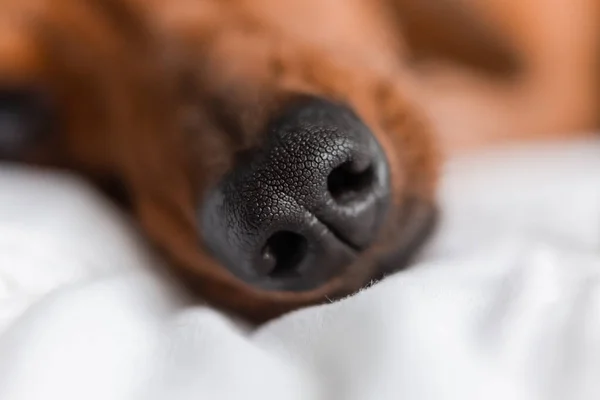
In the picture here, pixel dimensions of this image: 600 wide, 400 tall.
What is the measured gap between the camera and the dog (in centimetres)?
65

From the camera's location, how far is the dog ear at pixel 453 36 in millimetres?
1137

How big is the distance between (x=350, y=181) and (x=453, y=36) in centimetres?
58

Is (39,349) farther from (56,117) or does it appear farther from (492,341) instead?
(56,117)

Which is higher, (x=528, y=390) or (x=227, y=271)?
(x=528, y=390)

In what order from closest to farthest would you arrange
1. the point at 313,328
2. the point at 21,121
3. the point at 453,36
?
the point at 313,328 → the point at 21,121 → the point at 453,36

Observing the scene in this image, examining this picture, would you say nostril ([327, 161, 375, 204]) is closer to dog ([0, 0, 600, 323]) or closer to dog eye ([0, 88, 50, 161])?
dog ([0, 0, 600, 323])

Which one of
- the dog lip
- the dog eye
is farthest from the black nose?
the dog eye

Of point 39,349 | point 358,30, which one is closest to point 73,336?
point 39,349

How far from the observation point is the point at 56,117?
40.0 inches

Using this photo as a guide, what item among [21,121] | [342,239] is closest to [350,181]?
[342,239]

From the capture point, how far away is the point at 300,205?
0.63m

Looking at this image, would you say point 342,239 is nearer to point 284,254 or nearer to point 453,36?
point 284,254

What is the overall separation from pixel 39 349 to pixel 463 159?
2.05 ft

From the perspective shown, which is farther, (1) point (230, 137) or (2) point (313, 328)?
(1) point (230, 137)
